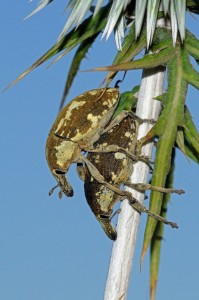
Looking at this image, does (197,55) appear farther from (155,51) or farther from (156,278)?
(156,278)

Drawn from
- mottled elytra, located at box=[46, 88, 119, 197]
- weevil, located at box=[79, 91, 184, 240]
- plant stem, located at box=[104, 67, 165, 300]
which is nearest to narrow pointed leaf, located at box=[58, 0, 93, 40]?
mottled elytra, located at box=[46, 88, 119, 197]

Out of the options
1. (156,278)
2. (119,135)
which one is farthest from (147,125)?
(156,278)

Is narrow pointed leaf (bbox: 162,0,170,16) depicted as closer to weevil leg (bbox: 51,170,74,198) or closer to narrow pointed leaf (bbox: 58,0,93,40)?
narrow pointed leaf (bbox: 58,0,93,40)

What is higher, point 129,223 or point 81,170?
point 81,170

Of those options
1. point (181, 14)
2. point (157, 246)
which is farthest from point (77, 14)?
point (157, 246)

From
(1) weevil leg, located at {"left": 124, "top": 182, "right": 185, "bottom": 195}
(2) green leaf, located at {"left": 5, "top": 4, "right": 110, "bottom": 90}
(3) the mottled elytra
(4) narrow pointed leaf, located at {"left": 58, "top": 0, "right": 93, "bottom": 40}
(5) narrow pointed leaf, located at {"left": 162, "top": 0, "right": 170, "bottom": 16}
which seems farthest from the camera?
(2) green leaf, located at {"left": 5, "top": 4, "right": 110, "bottom": 90}

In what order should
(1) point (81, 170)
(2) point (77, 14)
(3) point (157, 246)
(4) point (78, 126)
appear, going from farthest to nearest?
(3) point (157, 246), (2) point (77, 14), (1) point (81, 170), (4) point (78, 126)

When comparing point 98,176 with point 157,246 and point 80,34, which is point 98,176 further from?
point 80,34

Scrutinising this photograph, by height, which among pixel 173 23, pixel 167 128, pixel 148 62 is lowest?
pixel 167 128

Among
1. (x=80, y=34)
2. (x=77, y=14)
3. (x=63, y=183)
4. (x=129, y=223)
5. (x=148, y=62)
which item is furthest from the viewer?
(x=80, y=34)
